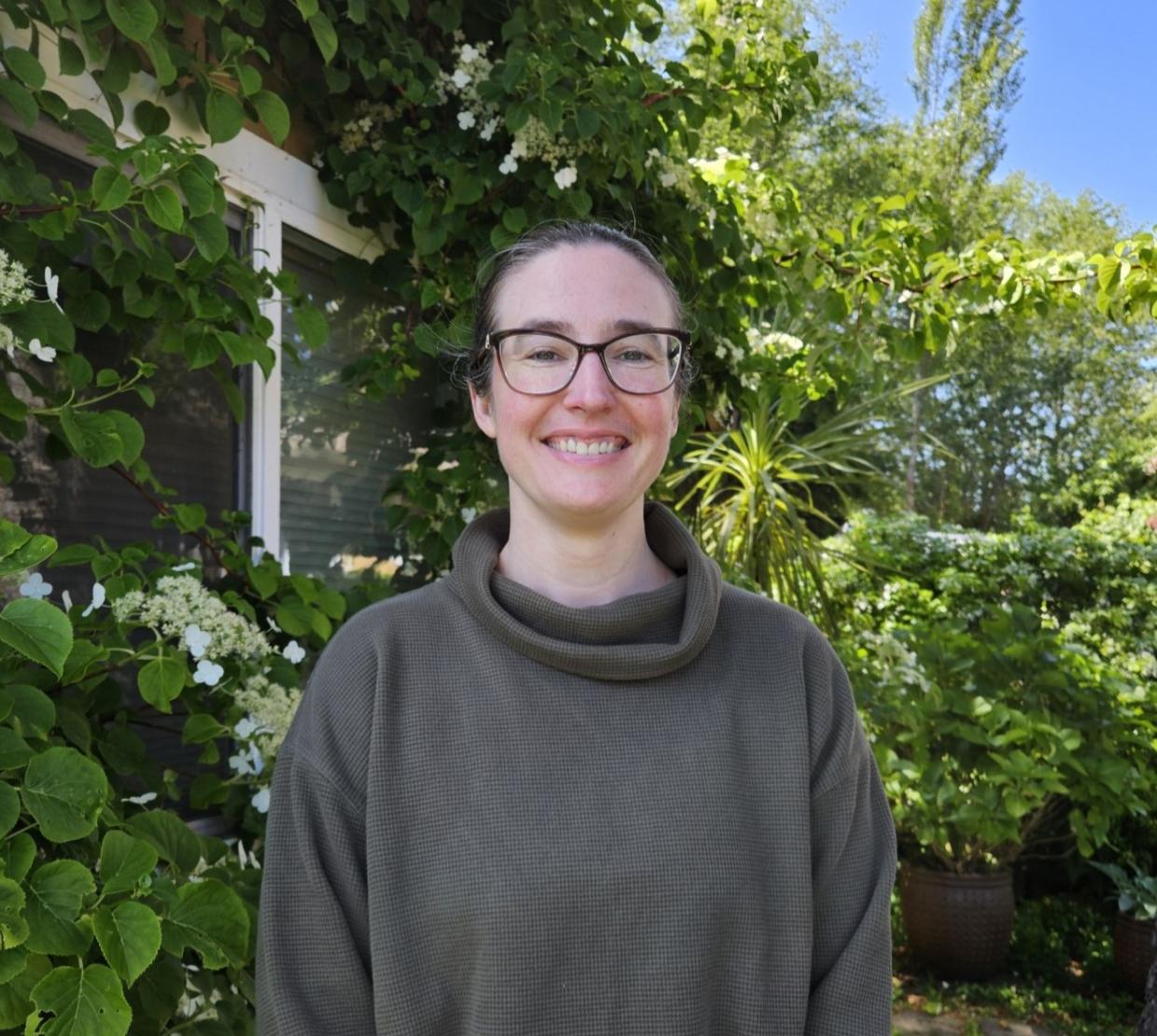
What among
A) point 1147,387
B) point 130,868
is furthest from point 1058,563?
point 1147,387

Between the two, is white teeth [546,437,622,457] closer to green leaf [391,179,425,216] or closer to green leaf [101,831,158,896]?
green leaf [101,831,158,896]

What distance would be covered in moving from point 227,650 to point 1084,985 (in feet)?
13.7

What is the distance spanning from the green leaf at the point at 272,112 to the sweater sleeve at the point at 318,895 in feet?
4.30

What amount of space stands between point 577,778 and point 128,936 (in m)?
0.49

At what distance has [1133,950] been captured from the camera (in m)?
4.62

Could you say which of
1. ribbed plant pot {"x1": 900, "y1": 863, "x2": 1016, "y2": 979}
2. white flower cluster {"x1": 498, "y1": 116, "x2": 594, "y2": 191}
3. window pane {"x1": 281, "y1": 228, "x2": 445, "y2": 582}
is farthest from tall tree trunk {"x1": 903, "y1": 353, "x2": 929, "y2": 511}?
white flower cluster {"x1": 498, "y1": 116, "x2": 594, "y2": 191}

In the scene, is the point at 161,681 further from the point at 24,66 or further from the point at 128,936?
the point at 24,66

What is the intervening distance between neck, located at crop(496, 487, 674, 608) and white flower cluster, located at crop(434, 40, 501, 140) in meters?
1.72

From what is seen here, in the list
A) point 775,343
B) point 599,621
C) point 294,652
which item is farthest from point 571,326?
point 775,343

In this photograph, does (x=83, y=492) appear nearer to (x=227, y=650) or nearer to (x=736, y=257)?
(x=227, y=650)

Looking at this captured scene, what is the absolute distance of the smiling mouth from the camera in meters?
1.35

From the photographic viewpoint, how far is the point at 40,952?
1276 millimetres

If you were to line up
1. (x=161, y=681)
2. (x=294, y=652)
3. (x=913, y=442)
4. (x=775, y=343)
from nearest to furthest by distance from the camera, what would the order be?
1. (x=161, y=681)
2. (x=294, y=652)
3. (x=775, y=343)
4. (x=913, y=442)

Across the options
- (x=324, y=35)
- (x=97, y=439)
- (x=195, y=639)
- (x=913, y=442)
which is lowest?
(x=195, y=639)
